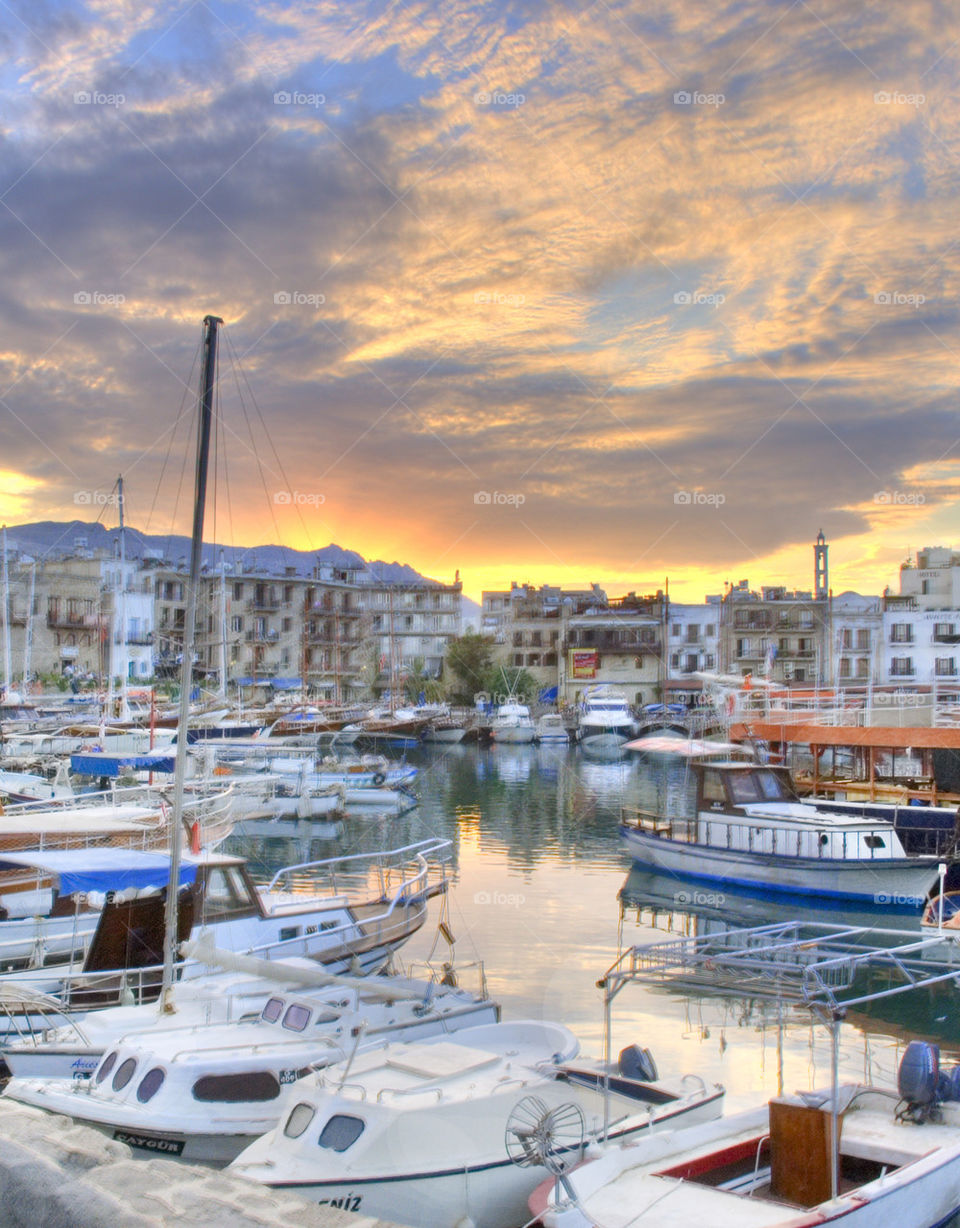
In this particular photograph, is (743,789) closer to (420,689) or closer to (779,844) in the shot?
(779,844)

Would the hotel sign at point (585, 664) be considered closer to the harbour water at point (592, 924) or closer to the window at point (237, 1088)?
the harbour water at point (592, 924)

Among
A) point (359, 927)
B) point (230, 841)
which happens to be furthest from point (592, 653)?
point (359, 927)

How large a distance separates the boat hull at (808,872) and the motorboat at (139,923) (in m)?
10.6

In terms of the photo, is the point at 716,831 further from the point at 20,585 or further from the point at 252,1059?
the point at 20,585

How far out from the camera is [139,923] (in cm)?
1459

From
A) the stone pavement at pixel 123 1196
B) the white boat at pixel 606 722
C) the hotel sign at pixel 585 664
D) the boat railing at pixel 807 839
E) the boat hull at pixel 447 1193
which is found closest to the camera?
the stone pavement at pixel 123 1196

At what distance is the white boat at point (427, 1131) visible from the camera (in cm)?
895

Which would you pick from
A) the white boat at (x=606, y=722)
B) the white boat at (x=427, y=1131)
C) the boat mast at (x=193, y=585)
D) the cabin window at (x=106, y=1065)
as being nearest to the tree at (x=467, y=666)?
the white boat at (x=606, y=722)

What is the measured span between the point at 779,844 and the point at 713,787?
2.86 meters

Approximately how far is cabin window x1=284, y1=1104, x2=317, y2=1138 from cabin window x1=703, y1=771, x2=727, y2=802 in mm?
20457

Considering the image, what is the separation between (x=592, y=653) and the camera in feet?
307

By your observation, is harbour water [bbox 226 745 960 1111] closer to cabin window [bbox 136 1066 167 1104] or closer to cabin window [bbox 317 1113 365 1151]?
cabin window [bbox 317 1113 365 1151]

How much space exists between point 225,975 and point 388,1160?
534 cm

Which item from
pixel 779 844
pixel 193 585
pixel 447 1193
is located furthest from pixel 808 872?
pixel 447 1193
